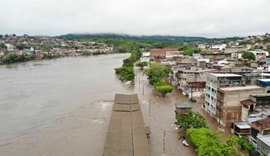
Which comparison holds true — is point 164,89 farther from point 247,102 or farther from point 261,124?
point 261,124

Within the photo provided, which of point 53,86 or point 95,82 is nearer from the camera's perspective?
point 53,86

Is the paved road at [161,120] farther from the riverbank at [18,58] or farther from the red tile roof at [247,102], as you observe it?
the riverbank at [18,58]

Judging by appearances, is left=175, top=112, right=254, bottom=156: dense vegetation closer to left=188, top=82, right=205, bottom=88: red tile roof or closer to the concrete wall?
the concrete wall

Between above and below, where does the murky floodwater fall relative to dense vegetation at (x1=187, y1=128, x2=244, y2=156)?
below

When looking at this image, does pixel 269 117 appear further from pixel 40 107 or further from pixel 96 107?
pixel 40 107

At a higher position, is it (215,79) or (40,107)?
(215,79)

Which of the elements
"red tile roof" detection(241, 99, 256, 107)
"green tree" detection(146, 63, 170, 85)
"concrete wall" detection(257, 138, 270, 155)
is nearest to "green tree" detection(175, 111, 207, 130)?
"red tile roof" detection(241, 99, 256, 107)

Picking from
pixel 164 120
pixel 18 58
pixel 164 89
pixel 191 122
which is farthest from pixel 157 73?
pixel 18 58

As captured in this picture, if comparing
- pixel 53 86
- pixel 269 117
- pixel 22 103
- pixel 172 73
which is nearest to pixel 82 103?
pixel 22 103
